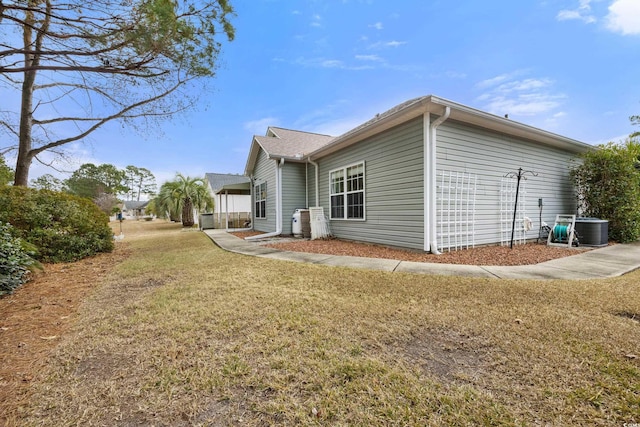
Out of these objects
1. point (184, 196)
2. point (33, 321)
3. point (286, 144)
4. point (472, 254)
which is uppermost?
point (286, 144)

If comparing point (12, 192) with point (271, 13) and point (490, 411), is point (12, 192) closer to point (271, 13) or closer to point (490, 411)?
point (271, 13)

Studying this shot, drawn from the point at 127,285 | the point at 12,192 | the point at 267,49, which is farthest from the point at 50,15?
the point at 267,49

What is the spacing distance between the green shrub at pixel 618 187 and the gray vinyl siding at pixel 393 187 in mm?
6288

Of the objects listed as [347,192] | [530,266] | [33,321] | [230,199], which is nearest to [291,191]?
[347,192]

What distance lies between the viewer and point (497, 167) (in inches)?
281

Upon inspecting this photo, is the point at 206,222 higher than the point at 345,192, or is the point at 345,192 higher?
the point at 345,192

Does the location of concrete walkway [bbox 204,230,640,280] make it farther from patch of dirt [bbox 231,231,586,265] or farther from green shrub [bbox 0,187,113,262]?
green shrub [bbox 0,187,113,262]

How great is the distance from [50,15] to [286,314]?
444 centimetres

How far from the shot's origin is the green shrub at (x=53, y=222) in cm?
591

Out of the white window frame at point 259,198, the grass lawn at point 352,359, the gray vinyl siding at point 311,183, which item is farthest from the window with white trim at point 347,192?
the grass lawn at point 352,359

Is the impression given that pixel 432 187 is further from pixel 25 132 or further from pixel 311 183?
pixel 25 132

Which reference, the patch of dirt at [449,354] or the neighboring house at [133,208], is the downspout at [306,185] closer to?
the patch of dirt at [449,354]

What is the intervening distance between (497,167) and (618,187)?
3.86 metres

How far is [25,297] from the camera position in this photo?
374 centimetres
